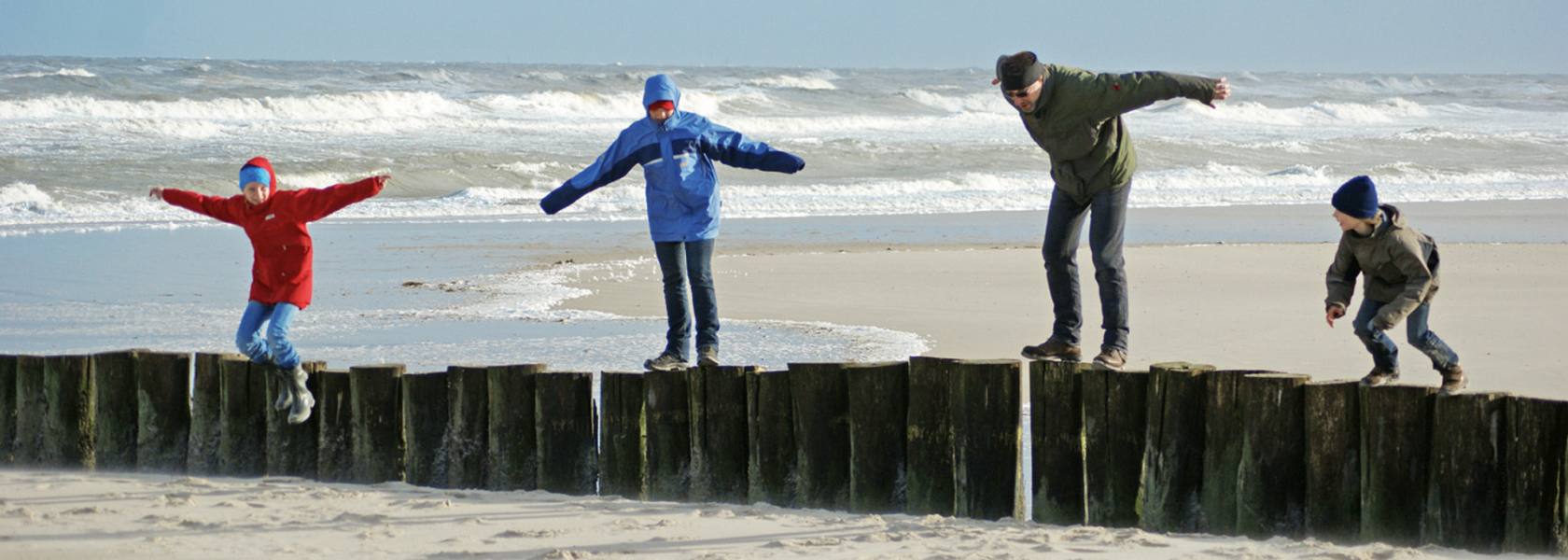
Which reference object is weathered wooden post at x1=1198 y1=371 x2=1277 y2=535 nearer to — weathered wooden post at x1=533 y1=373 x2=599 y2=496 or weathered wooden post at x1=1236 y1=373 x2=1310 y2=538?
weathered wooden post at x1=1236 y1=373 x2=1310 y2=538

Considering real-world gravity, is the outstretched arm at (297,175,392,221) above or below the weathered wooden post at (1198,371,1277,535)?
above

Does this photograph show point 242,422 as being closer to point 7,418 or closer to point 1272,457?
point 7,418

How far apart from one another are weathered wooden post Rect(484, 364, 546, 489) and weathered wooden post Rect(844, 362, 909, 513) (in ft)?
4.16

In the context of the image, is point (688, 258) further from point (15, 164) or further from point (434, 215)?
point (15, 164)

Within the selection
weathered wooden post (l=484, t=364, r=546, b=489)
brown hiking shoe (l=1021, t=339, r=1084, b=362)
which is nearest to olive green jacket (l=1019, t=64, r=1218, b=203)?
brown hiking shoe (l=1021, t=339, r=1084, b=362)

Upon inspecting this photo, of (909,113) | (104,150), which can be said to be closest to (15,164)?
(104,150)

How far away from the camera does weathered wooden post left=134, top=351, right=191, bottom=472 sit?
22.9 feet

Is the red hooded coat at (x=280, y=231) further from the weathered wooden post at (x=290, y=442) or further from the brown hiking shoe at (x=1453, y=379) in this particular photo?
the brown hiking shoe at (x=1453, y=379)

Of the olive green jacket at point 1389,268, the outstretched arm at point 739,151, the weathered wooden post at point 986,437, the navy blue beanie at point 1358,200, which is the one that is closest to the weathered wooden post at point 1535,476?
the olive green jacket at point 1389,268

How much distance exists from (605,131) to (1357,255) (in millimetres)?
32636

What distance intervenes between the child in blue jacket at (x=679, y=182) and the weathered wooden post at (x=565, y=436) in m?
0.60

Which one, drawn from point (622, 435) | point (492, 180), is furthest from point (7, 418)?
point (492, 180)

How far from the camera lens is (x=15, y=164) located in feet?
76.9

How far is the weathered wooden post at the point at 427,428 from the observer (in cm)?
669
